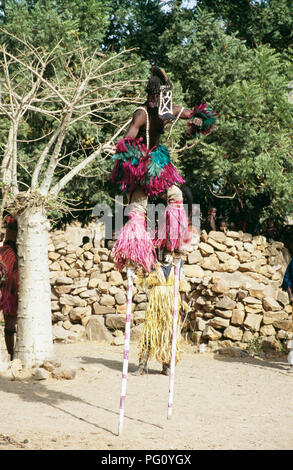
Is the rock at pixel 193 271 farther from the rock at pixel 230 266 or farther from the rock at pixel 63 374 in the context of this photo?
the rock at pixel 63 374

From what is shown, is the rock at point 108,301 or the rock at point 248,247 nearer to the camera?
the rock at point 108,301

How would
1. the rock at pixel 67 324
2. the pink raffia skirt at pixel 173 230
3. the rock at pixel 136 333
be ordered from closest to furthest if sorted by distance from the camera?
the pink raffia skirt at pixel 173 230 → the rock at pixel 136 333 → the rock at pixel 67 324

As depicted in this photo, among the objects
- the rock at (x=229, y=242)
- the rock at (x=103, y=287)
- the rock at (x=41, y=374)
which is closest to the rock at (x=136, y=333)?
the rock at (x=103, y=287)

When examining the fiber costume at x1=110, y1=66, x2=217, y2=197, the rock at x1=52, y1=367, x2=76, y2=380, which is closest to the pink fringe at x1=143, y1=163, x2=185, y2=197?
the fiber costume at x1=110, y1=66, x2=217, y2=197

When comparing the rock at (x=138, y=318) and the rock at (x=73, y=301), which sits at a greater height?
the rock at (x=73, y=301)

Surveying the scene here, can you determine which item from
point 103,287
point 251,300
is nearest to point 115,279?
point 103,287

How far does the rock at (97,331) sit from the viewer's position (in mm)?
9492

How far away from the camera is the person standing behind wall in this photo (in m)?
6.60

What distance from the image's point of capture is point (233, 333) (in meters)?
8.70

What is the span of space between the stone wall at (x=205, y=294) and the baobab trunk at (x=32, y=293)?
2984mm

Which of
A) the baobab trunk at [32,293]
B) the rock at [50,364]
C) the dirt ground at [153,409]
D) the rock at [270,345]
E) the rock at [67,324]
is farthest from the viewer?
the rock at [67,324]

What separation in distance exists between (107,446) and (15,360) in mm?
2993

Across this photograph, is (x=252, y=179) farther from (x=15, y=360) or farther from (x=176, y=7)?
(x=15, y=360)

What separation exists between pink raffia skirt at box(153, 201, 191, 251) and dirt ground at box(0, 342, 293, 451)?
4.77 ft
